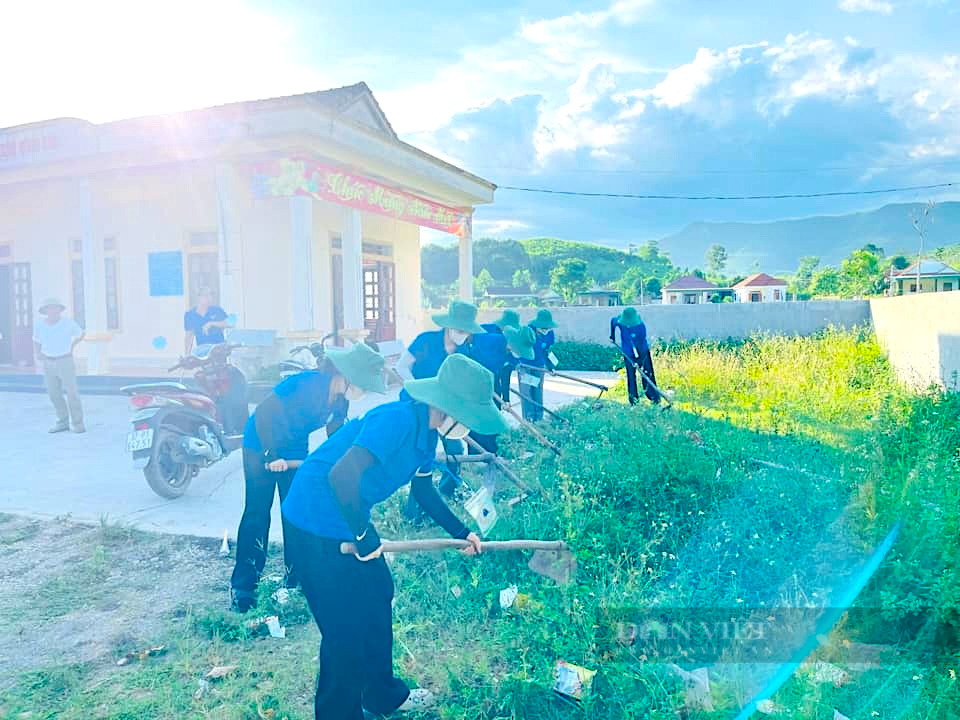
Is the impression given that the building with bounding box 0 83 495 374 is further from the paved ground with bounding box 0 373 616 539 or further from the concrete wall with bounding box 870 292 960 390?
the concrete wall with bounding box 870 292 960 390

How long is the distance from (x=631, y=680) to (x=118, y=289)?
1209 centimetres

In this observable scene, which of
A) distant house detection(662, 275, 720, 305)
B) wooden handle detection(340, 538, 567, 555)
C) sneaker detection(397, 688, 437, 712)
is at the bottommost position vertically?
sneaker detection(397, 688, 437, 712)

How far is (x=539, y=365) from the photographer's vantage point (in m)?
7.84

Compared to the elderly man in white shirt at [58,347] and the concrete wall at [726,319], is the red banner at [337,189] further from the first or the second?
the concrete wall at [726,319]

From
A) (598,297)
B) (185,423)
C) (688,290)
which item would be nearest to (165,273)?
(185,423)

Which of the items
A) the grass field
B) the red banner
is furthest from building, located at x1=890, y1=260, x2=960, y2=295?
the grass field

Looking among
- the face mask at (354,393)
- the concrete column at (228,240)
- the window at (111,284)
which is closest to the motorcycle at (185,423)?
the face mask at (354,393)

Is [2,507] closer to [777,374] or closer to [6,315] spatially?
[777,374]

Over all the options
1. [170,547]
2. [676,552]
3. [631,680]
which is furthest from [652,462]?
[170,547]

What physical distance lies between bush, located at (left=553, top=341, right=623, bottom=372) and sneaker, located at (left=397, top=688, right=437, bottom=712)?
42.2ft

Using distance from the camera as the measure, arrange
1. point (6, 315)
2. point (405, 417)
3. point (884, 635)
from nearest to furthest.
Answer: point (405, 417), point (884, 635), point (6, 315)

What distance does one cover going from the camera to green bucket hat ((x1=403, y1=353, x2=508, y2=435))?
7.35 ft

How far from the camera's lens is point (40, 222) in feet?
41.1

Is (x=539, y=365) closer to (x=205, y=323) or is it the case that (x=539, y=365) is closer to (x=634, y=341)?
(x=634, y=341)
